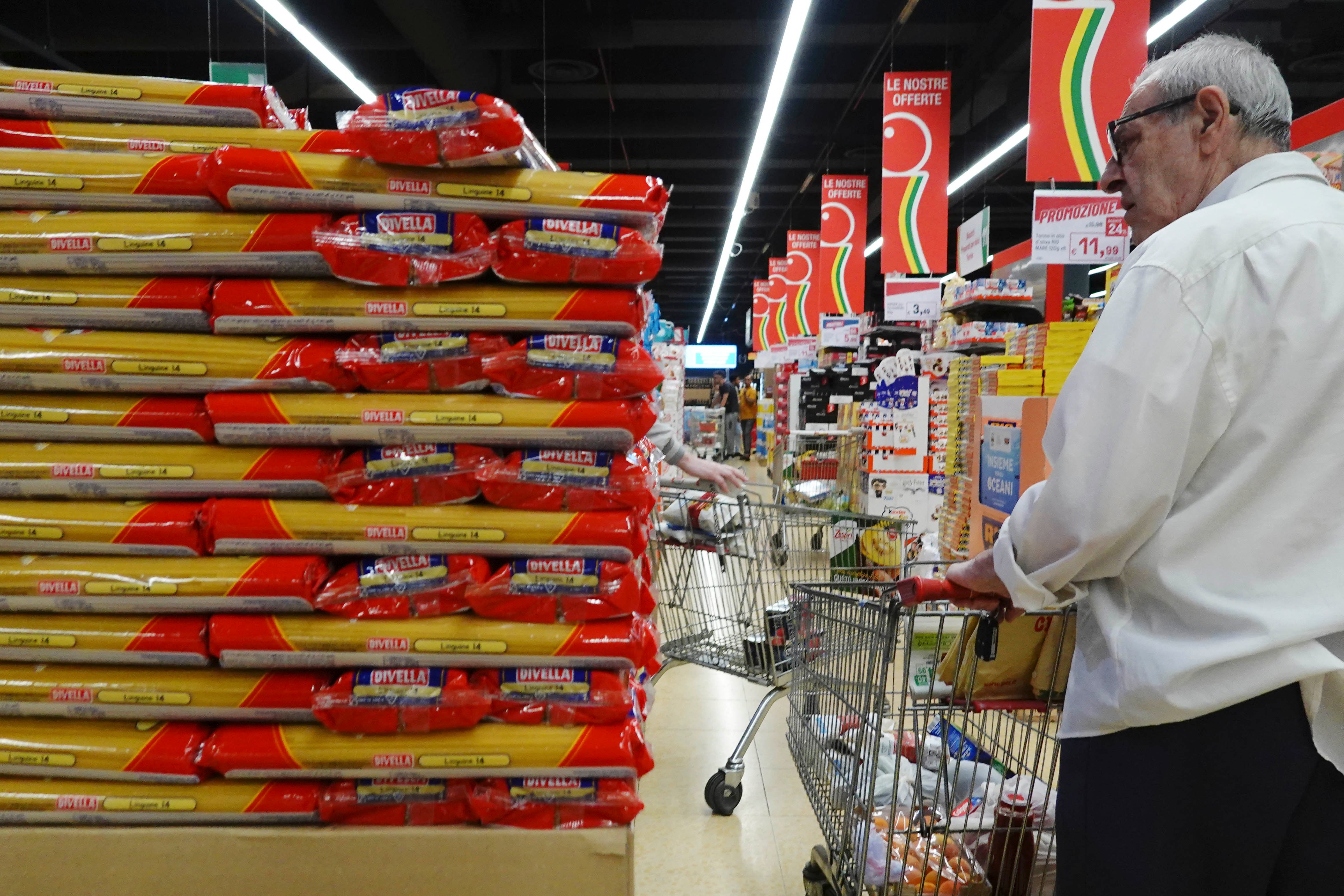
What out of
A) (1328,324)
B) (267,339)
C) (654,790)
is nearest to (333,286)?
(267,339)

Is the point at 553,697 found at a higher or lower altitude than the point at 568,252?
lower

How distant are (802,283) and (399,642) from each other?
46.4ft

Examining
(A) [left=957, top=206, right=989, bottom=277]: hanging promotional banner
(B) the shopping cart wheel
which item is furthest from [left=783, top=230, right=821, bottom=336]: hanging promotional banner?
(B) the shopping cart wheel

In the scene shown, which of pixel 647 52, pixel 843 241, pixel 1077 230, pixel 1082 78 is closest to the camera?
pixel 1082 78

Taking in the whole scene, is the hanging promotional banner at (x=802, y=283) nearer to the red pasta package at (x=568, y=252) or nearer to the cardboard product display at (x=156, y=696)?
the red pasta package at (x=568, y=252)

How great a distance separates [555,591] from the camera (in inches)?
74.3

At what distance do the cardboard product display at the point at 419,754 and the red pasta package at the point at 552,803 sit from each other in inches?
1.3

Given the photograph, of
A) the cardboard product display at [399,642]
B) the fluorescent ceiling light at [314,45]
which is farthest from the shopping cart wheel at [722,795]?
the fluorescent ceiling light at [314,45]

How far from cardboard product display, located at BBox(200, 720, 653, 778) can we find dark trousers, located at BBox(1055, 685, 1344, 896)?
0.97 metres

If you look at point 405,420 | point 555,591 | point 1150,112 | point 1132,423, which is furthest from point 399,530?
point 1150,112

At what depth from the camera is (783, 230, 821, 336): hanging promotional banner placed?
15.2m

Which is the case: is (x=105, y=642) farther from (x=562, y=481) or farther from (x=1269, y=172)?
(x=1269, y=172)

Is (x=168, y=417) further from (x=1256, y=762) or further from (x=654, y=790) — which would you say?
(x=654, y=790)

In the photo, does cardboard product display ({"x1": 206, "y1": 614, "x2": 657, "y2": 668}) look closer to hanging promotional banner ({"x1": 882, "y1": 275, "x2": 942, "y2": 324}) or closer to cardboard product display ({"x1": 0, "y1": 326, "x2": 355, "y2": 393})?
cardboard product display ({"x1": 0, "y1": 326, "x2": 355, "y2": 393})
